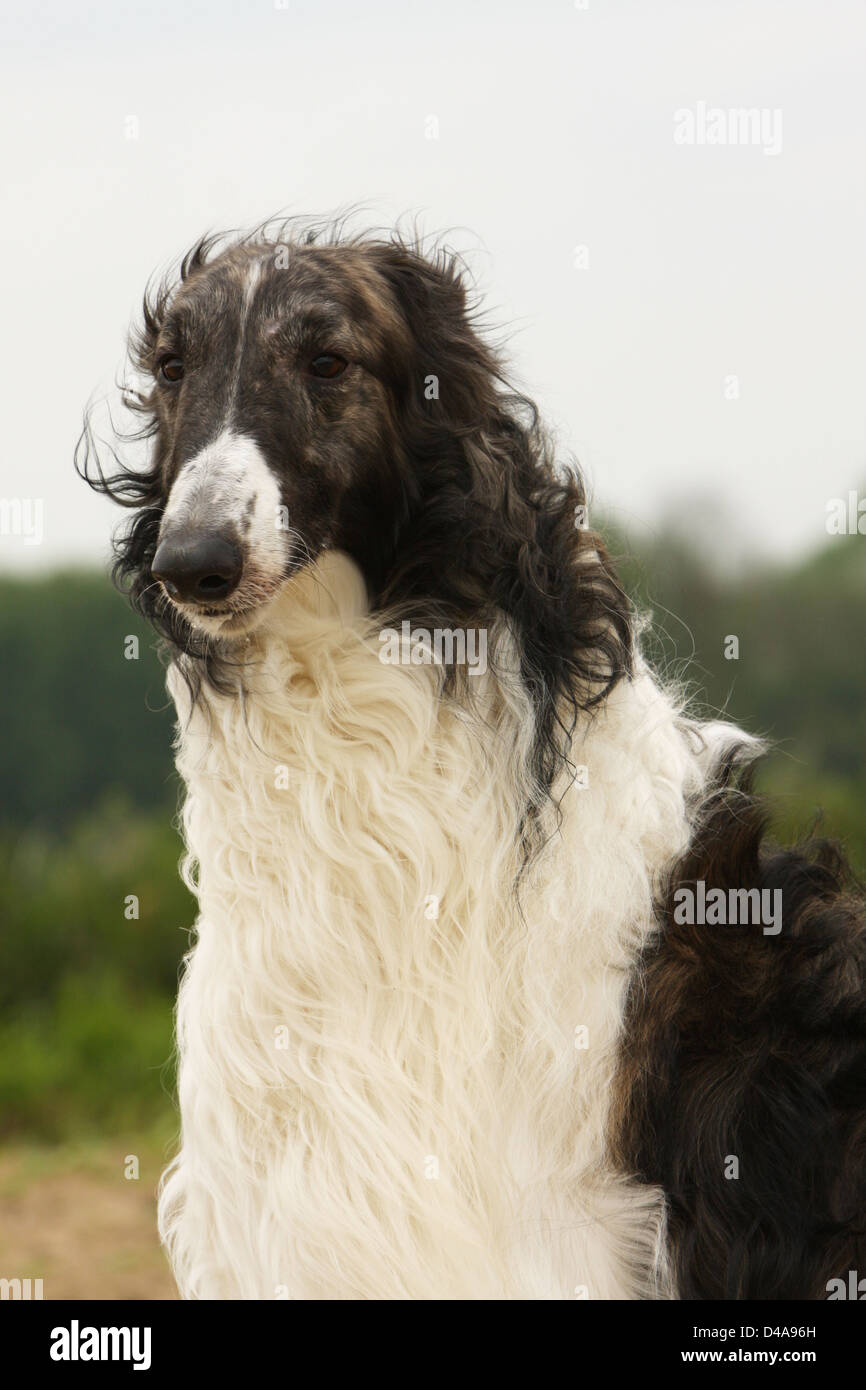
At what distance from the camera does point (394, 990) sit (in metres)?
3.64

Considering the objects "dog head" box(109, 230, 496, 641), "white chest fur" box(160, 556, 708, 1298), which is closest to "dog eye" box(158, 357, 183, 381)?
"dog head" box(109, 230, 496, 641)

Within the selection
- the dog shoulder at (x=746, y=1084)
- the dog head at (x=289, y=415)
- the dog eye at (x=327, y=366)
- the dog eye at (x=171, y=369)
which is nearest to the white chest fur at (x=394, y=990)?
the dog shoulder at (x=746, y=1084)

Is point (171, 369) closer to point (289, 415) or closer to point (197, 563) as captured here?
point (289, 415)

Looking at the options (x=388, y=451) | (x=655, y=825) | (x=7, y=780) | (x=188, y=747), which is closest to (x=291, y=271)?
(x=388, y=451)

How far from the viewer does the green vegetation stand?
9.74 meters

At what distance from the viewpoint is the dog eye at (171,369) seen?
384 cm

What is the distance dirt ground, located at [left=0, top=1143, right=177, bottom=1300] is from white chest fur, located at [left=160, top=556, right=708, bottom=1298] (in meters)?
3.78

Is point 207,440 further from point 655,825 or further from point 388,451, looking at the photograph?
point 655,825

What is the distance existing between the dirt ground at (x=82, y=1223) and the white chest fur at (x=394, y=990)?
149 inches

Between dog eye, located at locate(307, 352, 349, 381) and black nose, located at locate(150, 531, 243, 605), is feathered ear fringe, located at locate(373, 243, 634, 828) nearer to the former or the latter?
dog eye, located at locate(307, 352, 349, 381)

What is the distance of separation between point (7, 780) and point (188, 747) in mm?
9007

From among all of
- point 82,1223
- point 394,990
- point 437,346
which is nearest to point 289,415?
point 437,346

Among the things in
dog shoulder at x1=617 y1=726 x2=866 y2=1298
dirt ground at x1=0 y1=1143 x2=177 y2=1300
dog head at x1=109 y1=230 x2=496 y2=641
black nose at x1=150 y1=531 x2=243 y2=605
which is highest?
dog head at x1=109 y1=230 x2=496 y2=641

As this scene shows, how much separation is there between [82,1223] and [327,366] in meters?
5.90
